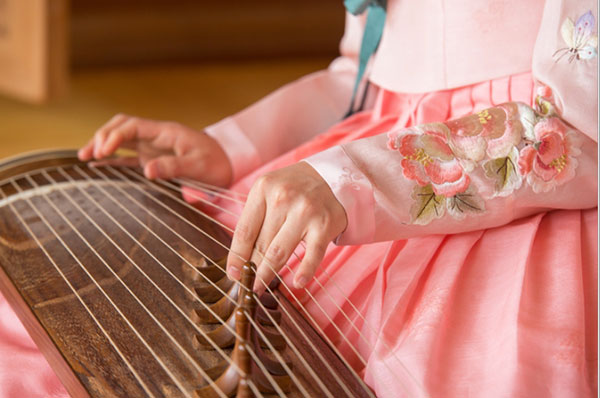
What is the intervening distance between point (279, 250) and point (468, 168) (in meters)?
0.24

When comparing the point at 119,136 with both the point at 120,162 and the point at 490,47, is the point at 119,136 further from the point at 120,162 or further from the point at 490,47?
the point at 490,47

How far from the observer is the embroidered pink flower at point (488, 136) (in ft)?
→ 2.83

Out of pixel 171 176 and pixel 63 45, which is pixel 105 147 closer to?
pixel 171 176

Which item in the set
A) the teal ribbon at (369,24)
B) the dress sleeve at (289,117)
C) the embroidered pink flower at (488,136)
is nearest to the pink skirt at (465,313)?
the embroidered pink flower at (488,136)

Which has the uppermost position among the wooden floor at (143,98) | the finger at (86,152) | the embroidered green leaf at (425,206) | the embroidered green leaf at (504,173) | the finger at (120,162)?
the embroidered green leaf at (504,173)

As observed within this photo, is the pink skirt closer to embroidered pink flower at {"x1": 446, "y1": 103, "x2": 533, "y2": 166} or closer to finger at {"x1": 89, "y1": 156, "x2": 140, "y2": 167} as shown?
embroidered pink flower at {"x1": 446, "y1": 103, "x2": 533, "y2": 166}

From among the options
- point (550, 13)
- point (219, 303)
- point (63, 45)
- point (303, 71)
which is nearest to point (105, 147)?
point (219, 303)

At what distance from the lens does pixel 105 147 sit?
3.90 feet

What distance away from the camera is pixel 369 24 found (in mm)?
1181

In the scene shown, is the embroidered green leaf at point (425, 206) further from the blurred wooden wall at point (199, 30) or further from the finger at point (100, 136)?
the blurred wooden wall at point (199, 30)

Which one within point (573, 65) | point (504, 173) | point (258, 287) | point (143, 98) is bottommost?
point (143, 98)

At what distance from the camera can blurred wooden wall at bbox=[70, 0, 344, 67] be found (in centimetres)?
335

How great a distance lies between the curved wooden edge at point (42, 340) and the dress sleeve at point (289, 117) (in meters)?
0.43

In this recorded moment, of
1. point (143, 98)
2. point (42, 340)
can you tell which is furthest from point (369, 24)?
point (143, 98)
